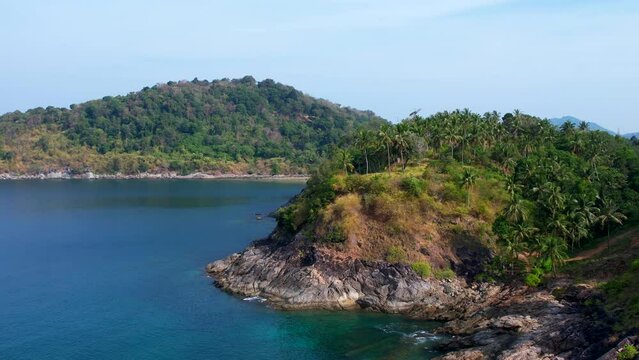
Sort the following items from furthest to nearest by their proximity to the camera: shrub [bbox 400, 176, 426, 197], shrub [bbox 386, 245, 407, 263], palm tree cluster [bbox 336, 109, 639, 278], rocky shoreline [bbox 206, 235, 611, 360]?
shrub [bbox 400, 176, 426, 197] < shrub [bbox 386, 245, 407, 263] < palm tree cluster [bbox 336, 109, 639, 278] < rocky shoreline [bbox 206, 235, 611, 360]

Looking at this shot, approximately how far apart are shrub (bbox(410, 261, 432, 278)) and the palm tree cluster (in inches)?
474

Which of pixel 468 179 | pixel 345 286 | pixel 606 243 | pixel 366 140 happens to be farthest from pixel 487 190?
pixel 345 286

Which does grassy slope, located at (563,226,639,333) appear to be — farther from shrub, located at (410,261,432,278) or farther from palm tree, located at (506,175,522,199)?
shrub, located at (410,261,432,278)

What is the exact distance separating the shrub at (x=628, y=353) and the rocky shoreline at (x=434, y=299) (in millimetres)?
3896

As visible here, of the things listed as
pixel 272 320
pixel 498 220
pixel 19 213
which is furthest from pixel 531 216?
pixel 19 213

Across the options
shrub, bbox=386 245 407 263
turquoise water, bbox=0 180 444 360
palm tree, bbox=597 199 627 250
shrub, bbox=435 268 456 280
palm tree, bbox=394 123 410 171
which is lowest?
turquoise water, bbox=0 180 444 360

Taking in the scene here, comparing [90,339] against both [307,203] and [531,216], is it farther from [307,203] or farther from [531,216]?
[531,216]

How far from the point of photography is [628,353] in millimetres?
55844

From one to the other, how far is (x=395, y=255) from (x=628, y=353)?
1527 inches

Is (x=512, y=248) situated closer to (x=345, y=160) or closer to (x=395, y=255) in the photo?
(x=395, y=255)

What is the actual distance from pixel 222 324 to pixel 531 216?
166 ft

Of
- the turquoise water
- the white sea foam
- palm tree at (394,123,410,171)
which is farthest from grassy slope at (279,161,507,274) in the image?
the turquoise water

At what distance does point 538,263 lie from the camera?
82062 mm

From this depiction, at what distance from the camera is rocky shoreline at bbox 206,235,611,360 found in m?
64.6
